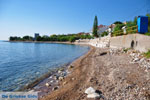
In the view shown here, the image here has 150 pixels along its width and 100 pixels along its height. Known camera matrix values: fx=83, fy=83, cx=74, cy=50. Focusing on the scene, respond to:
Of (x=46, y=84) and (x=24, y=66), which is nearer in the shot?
(x=46, y=84)

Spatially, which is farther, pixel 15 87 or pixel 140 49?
pixel 140 49

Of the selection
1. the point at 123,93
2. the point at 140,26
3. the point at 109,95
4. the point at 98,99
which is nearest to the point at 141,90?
the point at 123,93

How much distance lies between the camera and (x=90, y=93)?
9.11 feet

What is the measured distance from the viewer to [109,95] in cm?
261

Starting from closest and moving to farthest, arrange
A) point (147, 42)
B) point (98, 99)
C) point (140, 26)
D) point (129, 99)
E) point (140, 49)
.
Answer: point (129, 99)
point (98, 99)
point (147, 42)
point (140, 49)
point (140, 26)

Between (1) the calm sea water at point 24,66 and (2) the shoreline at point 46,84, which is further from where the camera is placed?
(1) the calm sea water at point 24,66

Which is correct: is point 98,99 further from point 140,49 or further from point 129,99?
point 140,49

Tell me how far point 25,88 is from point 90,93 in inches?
143

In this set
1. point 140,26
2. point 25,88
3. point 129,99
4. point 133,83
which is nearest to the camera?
point 129,99

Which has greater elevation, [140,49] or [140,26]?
[140,26]

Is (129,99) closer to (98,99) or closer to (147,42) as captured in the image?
(98,99)

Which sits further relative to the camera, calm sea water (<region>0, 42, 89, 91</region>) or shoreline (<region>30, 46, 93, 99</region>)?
calm sea water (<region>0, 42, 89, 91</region>)

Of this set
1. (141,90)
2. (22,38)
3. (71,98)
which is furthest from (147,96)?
(22,38)

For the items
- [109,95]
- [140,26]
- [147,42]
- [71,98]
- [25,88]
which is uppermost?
[140,26]
